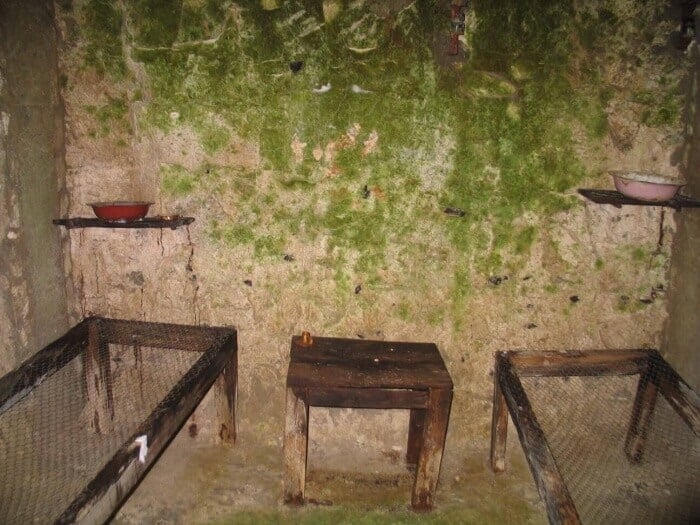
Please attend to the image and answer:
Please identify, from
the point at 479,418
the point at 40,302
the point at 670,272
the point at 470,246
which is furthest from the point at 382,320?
the point at 40,302

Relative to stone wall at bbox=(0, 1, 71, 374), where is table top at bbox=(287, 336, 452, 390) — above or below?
below

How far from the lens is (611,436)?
2922 millimetres

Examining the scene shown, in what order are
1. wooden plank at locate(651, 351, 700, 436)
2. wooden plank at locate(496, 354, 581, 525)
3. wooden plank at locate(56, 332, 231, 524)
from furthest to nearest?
wooden plank at locate(651, 351, 700, 436) → wooden plank at locate(496, 354, 581, 525) → wooden plank at locate(56, 332, 231, 524)

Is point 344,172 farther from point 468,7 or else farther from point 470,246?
point 468,7

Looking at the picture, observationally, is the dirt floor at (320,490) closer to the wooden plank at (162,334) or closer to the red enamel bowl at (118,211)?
the wooden plank at (162,334)

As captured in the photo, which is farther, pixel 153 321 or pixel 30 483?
pixel 153 321

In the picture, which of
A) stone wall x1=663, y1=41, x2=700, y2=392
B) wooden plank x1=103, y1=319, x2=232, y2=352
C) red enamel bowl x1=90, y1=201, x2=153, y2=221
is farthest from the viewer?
wooden plank x1=103, y1=319, x2=232, y2=352

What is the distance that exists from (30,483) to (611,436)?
11.2 feet

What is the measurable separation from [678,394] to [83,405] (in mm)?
3487

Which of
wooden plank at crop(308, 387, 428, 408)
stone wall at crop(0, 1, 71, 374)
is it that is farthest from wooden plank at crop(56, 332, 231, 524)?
stone wall at crop(0, 1, 71, 374)

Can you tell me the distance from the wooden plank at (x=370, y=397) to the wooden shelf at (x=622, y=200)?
1.45 m

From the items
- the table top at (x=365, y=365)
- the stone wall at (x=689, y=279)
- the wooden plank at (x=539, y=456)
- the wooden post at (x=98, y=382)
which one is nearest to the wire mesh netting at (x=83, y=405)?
the wooden post at (x=98, y=382)

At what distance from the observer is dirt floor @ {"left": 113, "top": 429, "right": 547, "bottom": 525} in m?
2.51

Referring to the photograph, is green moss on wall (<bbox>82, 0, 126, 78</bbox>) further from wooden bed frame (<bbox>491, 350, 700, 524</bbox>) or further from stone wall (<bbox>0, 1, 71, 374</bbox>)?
wooden bed frame (<bbox>491, 350, 700, 524</bbox>)
